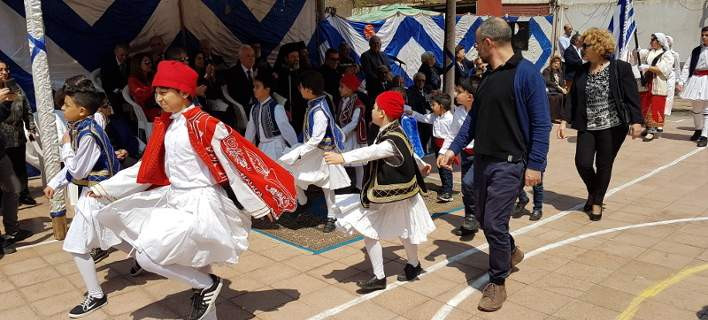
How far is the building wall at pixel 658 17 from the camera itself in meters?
19.0

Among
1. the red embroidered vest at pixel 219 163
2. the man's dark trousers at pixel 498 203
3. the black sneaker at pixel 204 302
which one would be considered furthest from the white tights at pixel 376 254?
the black sneaker at pixel 204 302

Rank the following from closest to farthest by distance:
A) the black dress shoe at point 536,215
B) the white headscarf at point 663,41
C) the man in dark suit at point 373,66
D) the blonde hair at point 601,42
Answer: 1. the blonde hair at point 601,42
2. the black dress shoe at point 536,215
3. the man in dark suit at point 373,66
4. the white headscarf at point 663,41

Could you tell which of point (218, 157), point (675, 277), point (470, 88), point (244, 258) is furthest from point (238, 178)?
point (675, 277)

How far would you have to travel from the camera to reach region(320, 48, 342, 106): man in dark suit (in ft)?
29.3

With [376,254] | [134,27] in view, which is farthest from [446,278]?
[134,27]

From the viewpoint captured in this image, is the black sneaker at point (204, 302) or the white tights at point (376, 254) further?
the white tights at point (376, 254)

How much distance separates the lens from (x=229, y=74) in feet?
27.7

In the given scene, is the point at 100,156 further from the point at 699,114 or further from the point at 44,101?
the point at 699,114

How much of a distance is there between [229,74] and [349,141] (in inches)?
98.5

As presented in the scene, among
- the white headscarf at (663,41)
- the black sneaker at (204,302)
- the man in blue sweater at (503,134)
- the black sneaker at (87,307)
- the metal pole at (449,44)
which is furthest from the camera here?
the white headscarf at (663,41)

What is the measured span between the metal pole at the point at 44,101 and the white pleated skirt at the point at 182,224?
2.30m

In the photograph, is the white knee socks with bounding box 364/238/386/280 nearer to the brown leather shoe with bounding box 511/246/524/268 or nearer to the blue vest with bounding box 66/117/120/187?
the brown leather shoe with bounding box 511/246/524/268

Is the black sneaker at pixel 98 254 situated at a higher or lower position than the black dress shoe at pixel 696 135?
higher

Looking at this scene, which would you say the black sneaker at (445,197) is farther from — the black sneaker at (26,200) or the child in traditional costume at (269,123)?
the black sneaker at (26,200)
